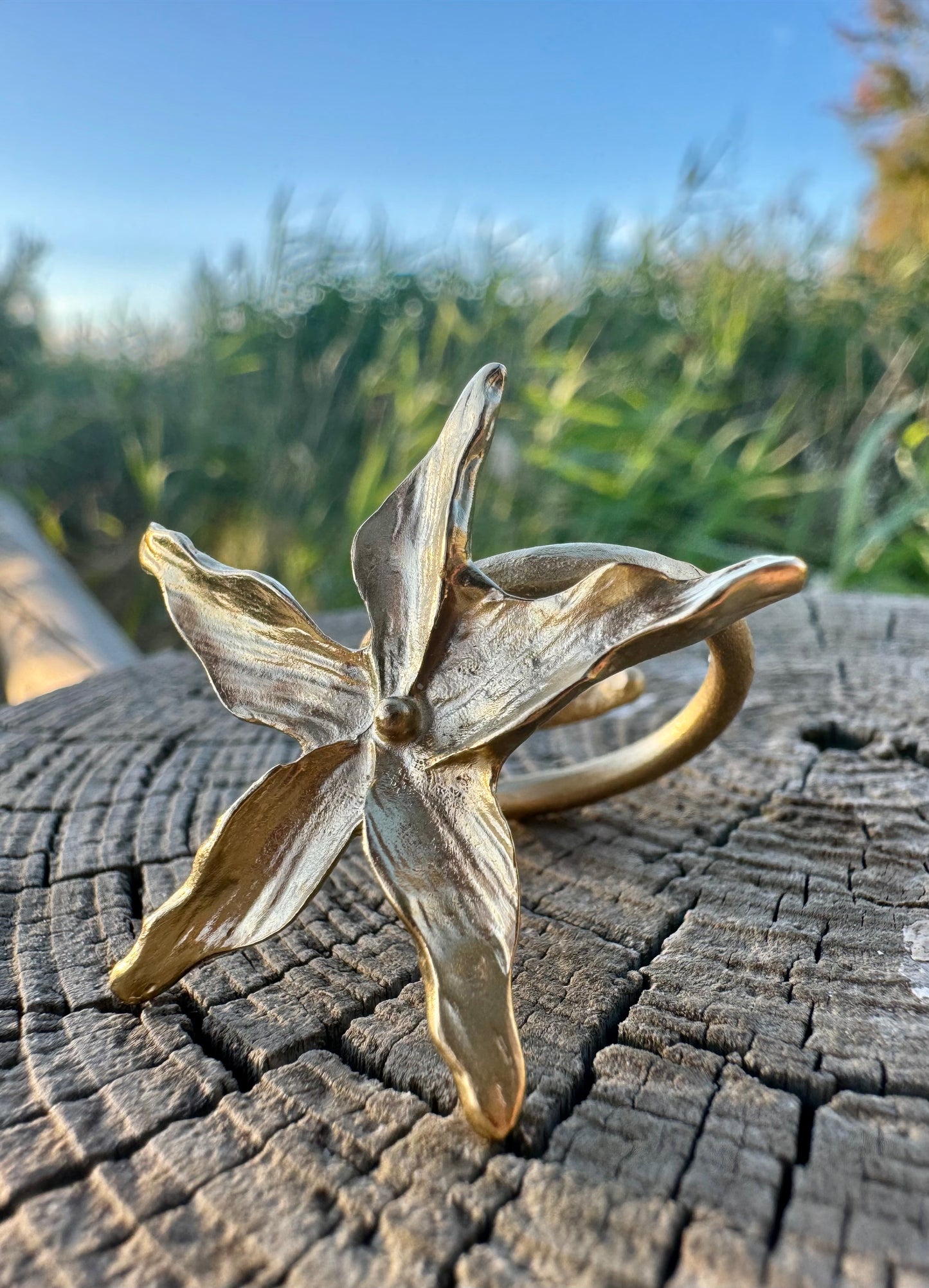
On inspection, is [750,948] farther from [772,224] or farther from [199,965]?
[772,224]

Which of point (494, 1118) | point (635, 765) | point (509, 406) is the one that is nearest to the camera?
point (494, 1118)

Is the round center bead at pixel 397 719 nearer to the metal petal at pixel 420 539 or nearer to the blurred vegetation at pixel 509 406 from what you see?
the metal petal at pixel 420 539

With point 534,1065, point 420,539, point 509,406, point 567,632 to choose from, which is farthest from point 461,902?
point 509,406

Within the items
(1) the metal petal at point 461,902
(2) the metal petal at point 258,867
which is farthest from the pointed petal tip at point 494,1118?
(2) the metal petal at point 258,867

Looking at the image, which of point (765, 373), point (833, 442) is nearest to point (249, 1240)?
point (833, 442)

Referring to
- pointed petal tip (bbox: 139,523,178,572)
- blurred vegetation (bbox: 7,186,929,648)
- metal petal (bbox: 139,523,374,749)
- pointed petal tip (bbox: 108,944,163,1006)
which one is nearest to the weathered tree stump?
pointed petal tip (bbox: 108,944,163,1006)

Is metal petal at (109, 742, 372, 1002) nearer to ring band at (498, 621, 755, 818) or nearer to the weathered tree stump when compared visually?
the weathered tree stump

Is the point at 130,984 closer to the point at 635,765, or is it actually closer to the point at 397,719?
the point at 397,719
